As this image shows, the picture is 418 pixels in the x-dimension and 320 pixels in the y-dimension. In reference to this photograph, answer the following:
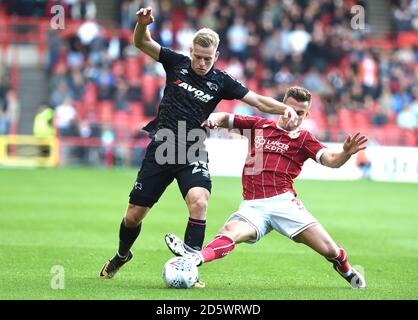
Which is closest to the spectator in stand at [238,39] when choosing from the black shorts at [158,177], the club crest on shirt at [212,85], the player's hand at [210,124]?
the club crest on shirt at [212,85]

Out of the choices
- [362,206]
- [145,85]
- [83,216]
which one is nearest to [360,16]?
[145,85]

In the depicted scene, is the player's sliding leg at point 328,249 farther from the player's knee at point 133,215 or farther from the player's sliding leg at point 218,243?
the player's knee at point 133,215

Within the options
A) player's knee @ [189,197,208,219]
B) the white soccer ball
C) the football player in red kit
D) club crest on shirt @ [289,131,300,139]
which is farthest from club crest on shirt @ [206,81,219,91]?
the white soccer ball

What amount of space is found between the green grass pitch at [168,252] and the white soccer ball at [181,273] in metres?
0.08

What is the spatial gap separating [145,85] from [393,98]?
320 inches

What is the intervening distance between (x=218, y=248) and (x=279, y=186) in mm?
957

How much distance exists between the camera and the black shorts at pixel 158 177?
27.8 ft

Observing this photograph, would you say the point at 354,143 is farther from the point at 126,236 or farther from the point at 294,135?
the point at 126,236

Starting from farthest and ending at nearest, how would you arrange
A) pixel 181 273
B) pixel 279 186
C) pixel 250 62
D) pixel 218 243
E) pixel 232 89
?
pixel 250 62, pixel 232 89, pixel 279 186, pixel 218 243, pixel 181 273

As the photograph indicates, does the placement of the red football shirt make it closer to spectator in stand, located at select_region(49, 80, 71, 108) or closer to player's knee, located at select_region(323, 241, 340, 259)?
player's knee, located at select_region(323, 241, 340, 259)

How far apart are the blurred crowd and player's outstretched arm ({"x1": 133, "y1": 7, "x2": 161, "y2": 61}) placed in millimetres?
18471

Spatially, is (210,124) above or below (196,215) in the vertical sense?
above

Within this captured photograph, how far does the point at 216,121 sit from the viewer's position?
845 centimetres

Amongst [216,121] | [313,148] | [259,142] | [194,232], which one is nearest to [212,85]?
[216,121]
